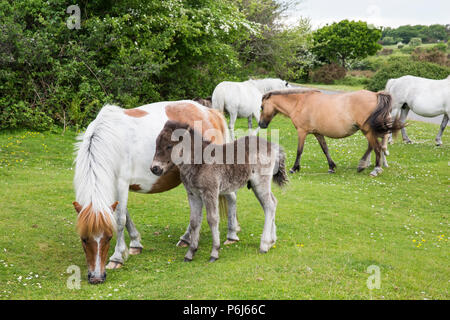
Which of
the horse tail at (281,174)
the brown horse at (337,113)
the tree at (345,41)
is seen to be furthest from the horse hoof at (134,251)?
the tree at (345,41)

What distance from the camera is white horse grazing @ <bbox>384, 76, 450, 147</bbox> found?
51.2 ft

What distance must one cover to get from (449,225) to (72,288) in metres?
7.28

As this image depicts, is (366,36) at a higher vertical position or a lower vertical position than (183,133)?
higher

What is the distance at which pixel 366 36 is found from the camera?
54.4m

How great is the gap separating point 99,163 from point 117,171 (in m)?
0.45

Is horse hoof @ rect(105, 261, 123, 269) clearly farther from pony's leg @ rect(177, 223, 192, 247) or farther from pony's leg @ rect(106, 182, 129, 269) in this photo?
pony's leg @ rect(177, 223, 192, 247)

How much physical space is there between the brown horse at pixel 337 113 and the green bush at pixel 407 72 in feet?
71.5

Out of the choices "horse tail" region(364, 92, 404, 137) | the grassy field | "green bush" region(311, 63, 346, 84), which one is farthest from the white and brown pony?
"green bush" region(311, 63, 346, 84)

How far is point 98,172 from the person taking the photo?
561 cm

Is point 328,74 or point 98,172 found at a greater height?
point 328,74

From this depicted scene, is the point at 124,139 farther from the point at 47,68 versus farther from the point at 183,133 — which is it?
the point at 47,68

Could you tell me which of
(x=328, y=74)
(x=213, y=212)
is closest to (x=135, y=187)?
→ (x=213, y=212)

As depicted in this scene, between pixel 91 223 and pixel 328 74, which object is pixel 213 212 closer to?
pixel 91 223
